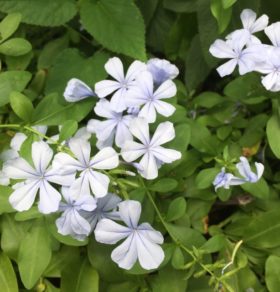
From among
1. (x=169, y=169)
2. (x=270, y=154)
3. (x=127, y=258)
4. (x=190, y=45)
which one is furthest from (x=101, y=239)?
(x=190, y=45)

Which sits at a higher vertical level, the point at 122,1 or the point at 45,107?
the point at 122,1

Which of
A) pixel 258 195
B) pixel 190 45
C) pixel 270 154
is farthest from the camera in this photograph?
pixel 190 45

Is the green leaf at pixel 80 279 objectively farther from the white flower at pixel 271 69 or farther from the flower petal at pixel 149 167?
the white flower at pixel 271 69

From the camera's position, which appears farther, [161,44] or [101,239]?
[161,44]

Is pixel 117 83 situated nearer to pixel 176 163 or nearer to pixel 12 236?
pixel 176 163

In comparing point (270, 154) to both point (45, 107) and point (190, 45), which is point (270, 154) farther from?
point (45, 107)
